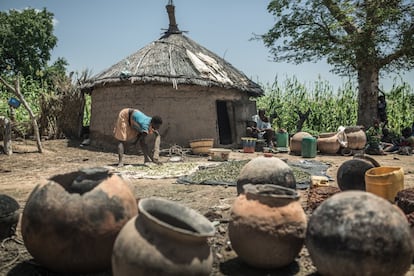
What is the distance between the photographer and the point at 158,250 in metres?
2.16

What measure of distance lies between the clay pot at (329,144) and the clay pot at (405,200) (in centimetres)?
761

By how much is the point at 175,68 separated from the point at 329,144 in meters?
5.46

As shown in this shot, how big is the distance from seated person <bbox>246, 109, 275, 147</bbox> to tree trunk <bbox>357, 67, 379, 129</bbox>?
4.24 metres

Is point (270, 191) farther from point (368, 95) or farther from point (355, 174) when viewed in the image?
point (368, 95)

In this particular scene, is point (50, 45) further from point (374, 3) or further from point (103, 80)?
point (374, 3)

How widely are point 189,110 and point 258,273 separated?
29.4 ft

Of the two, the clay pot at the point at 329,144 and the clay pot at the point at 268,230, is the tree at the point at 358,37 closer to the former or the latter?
the clay pot at the point at 329,144

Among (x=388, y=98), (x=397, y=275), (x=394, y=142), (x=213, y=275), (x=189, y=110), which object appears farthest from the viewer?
(x=388, y=98)

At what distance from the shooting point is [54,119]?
43.2 feet

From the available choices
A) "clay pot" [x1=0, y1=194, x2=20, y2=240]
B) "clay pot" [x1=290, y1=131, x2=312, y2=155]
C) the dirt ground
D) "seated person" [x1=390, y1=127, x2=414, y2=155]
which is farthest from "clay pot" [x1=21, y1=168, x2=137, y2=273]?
"seated person" [x1=390, y1=127, x2=414, y2=155]

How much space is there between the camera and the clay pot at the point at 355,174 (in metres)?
4.84

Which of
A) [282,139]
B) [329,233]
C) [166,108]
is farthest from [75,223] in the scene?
[282,139]

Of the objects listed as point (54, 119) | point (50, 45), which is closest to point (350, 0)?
point (54, 119)

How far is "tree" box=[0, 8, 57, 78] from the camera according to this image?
881 inches
